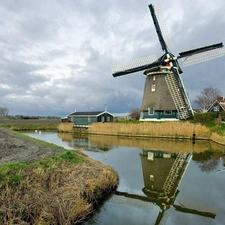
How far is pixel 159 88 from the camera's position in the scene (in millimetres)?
22750

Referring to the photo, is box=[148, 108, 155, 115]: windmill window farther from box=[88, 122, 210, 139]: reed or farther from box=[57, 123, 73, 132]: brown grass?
box=[57, 123, 73, 132]: brown grass

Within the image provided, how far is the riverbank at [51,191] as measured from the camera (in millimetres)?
3885

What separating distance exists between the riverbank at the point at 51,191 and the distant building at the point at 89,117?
78.6 feet

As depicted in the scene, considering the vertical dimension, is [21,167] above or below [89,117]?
below

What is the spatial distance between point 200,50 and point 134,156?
12.2 m

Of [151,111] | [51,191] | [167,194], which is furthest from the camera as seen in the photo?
[151,111]

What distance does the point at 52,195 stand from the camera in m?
4.46

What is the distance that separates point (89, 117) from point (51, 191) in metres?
26.5

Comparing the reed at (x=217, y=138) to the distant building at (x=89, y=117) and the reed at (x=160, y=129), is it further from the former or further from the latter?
the distant building at (x=89, y=117)

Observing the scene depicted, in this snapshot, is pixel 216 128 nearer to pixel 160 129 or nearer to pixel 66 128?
pixel 160 129

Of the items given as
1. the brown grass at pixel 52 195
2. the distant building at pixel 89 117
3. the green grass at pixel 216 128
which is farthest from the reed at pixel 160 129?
the brown grass at pixel 52 195

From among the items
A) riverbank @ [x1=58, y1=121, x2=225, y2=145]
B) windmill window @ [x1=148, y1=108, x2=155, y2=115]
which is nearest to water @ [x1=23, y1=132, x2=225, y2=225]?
riverbank @ [x1=58, y1=121, x2=225, y2=145]

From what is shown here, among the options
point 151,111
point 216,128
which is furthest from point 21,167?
point 151,111

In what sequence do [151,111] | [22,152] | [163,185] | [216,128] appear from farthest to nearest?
[151,111]
[216,128]
[22,152]
[163,185]
